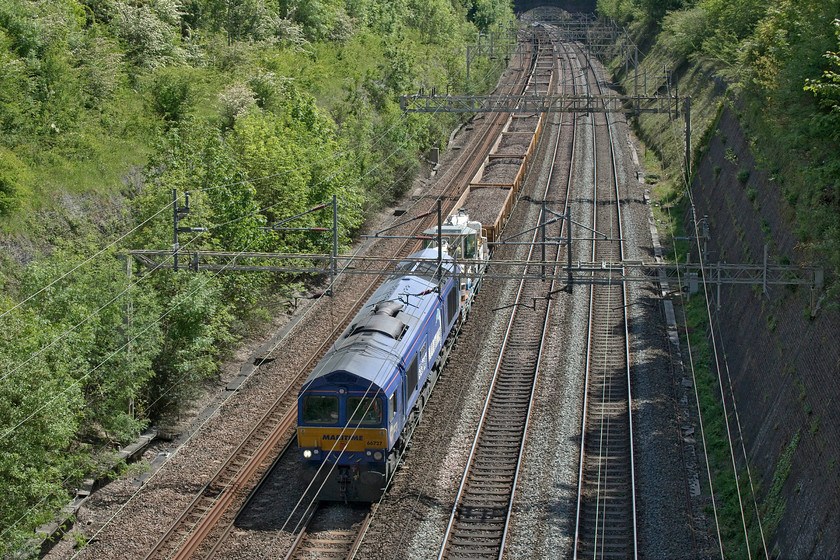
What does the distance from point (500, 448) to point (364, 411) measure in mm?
4468

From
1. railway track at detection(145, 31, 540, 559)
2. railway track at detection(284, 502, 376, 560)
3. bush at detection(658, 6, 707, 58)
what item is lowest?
railway track at detection(145, 31, 540, 559)

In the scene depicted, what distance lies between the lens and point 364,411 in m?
18.0

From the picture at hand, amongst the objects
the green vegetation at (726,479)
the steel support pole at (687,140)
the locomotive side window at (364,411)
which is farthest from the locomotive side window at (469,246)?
the steel support pole at (687,140)

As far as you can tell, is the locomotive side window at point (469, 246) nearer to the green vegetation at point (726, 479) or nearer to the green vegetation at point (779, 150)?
the green vegetation at point (779, 150)

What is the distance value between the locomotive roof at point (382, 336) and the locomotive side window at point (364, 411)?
34 cm

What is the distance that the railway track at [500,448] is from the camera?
17.5 metres

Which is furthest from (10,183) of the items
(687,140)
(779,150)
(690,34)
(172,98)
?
(690,34)

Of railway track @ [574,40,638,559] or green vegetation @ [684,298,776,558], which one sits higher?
green vegetation @ [684,298,776,558]

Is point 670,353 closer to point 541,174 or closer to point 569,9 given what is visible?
point 541,174

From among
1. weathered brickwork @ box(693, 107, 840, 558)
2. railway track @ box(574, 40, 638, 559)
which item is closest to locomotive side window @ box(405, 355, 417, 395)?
railway track @ box(574, 40, 638, 559)

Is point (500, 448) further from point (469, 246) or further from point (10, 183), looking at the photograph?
point (10, 183)

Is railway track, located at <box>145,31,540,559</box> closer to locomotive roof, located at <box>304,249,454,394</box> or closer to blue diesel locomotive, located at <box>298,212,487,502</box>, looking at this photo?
blue diesel locomotive, located at <box>298,212,487,502</box>

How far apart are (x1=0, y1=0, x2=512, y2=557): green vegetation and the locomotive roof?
4.48m

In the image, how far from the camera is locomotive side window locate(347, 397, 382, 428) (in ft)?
59.1
